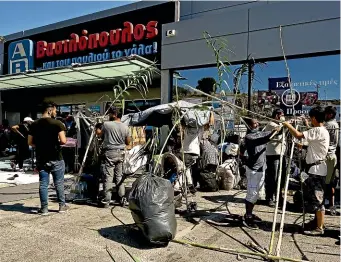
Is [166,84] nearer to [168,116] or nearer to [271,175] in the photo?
[168,116]

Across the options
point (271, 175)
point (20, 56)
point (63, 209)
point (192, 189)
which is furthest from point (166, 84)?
point (20, 56)

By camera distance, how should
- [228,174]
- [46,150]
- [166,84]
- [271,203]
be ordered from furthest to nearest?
[166,84] → [228,174] → [271,203] → [46,150]

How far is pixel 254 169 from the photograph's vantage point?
4828 millimetres

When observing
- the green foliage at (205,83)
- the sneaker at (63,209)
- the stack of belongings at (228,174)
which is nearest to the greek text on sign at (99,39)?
the green foliage at (205,83)

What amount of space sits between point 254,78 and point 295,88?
3.46 ft

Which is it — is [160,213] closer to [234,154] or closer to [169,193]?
[169,193]

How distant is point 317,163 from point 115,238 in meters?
2.80

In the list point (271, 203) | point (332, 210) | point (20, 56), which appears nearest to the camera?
point (332, 210)

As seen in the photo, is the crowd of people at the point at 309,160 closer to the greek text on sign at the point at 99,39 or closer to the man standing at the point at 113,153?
the man standing at the point at 113,153

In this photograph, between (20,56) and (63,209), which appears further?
(20,56)

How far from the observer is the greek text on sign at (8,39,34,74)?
14422 mm

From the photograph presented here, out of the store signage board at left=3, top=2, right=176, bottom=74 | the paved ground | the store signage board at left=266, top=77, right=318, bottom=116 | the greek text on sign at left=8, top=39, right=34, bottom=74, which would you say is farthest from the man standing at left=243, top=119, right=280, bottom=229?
the greek text on sign at left=8, top=39, right=34, bottom=74

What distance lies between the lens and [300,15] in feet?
26.4

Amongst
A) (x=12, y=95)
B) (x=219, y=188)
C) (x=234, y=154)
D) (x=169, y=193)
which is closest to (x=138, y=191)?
(x=169, y=193)
